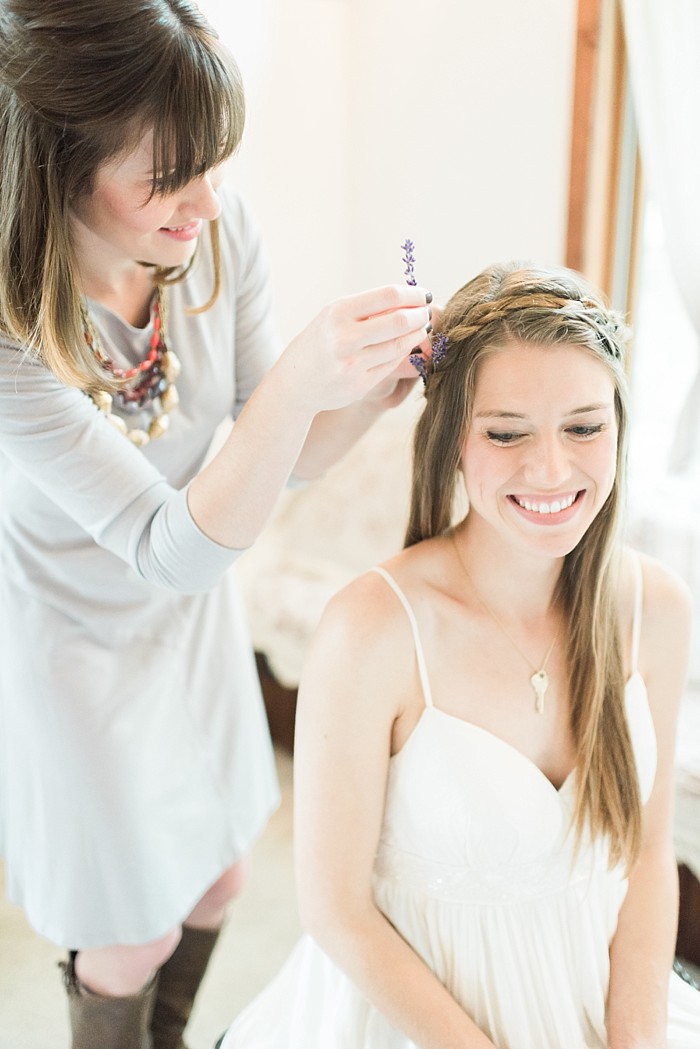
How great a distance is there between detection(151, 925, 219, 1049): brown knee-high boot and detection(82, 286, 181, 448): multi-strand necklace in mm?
898

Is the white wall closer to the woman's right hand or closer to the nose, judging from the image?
the nose

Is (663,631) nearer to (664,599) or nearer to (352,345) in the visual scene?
(664,599)

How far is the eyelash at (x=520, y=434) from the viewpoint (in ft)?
4.03

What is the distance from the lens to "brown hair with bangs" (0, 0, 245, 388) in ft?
3.34

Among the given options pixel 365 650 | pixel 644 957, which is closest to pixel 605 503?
pixel 365 650

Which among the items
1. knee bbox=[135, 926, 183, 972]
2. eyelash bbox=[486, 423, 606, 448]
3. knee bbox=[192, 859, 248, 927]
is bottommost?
knee bbox=[192, 859, 248, 927]

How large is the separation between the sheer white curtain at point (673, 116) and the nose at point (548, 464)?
1631 millimetres

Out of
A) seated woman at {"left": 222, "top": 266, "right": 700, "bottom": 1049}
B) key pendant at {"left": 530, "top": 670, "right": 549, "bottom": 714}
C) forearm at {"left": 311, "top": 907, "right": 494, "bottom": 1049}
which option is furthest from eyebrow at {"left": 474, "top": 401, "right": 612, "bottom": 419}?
forearm at {"left": 311, "top": 907, "right": 494, "bottom": 1049}

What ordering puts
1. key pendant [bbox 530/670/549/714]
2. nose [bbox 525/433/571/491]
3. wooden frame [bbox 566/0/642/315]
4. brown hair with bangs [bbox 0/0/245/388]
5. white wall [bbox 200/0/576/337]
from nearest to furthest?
brown hair with bangs [bbox 0/0/245/388]
nose [bbox 525/433/571/491]
key pendant [bbox 530/670/549/714]
wooden frame [bbox 566/0/642/315]
white wall [bbox 200/0/576/337]

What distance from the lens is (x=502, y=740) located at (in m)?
1.27

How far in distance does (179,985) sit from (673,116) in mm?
2298

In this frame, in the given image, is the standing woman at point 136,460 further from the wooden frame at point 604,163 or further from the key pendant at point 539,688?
the wooden frame at point 604,163

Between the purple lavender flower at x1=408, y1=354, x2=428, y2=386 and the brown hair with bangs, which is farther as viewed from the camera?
the purple lavender flower at x1=408, y1=354, x2=428, y2=386

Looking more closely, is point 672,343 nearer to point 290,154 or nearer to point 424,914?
point 290,154
